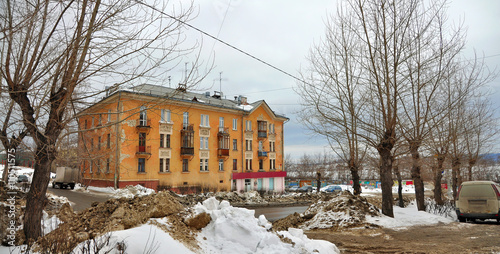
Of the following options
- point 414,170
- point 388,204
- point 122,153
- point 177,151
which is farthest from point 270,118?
point 388,204

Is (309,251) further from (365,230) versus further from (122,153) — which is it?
(122,153)

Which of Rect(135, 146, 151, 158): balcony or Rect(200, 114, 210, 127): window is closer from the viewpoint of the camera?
Rect(135, 146, 151, 158): balcony

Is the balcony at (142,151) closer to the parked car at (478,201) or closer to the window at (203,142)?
the window at (203,142)

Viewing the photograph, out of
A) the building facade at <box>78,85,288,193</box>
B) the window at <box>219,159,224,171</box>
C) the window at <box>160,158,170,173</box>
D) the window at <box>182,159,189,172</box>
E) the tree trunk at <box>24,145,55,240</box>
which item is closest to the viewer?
the tree trunk at <box>24,145,55,240</box>

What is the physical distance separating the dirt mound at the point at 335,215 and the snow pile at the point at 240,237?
152 inches

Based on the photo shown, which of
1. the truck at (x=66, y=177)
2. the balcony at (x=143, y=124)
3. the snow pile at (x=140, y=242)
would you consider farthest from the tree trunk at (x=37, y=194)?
the truck at (x=66, y=177)

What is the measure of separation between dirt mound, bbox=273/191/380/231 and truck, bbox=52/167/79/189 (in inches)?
1036

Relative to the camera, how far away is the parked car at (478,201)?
468 inches

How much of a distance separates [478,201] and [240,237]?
11545mm

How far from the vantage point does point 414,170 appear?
51.0 ft

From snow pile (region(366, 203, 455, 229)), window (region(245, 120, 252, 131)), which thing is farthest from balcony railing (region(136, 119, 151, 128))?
snow pile (region(366, 203, 455, 229))

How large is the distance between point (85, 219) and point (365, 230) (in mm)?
8026

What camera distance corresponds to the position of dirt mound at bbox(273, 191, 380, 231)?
10.3 m

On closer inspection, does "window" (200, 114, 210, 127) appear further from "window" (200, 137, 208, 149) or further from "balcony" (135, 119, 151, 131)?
"balcony" (135, 119, 151, 131)
